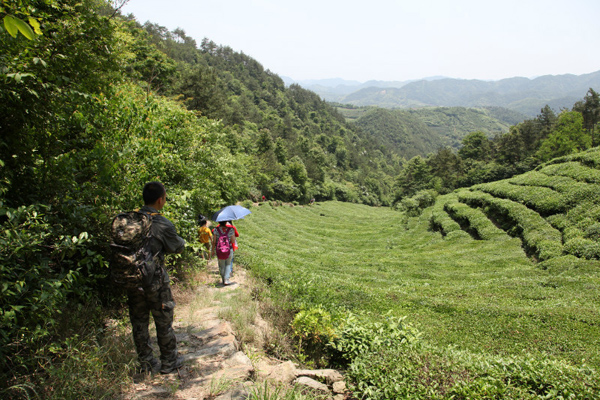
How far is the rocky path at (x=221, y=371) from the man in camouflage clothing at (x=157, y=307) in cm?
20

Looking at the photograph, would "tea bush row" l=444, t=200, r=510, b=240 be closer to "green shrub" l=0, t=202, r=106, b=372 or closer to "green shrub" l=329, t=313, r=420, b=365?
"green shrub" l=329, t=313, r=420, b=365

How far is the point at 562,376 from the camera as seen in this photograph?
12.9 feet

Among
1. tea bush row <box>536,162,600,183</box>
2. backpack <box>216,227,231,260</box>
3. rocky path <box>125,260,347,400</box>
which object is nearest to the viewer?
rocky path <box>125,260,347,400</box>

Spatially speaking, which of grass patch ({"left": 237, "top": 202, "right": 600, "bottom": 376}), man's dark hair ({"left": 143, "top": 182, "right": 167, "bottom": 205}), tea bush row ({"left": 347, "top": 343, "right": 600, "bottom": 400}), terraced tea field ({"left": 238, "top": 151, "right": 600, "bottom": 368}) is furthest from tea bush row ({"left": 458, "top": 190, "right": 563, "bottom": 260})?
man's dark hair ({"left": 143, "top": 182, "right": 167, "bottom": 205})

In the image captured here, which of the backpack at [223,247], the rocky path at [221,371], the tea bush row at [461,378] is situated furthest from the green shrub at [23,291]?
the backpack at [223,247]

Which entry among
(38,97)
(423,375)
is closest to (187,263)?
(38,97)

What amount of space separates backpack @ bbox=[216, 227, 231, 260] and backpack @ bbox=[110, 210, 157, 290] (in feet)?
14.3

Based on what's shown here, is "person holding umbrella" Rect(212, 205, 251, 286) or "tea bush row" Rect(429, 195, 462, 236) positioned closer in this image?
"person holding umbrella" Rect(212, 205, 251, 286)

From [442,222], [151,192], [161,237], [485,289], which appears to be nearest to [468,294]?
[485,289]

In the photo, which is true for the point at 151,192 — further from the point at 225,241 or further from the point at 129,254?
the point at 225,241

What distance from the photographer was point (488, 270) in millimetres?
14484

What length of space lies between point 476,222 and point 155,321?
23.2 meters

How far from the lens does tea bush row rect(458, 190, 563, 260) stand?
49.8 feet

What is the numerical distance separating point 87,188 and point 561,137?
6086cm
